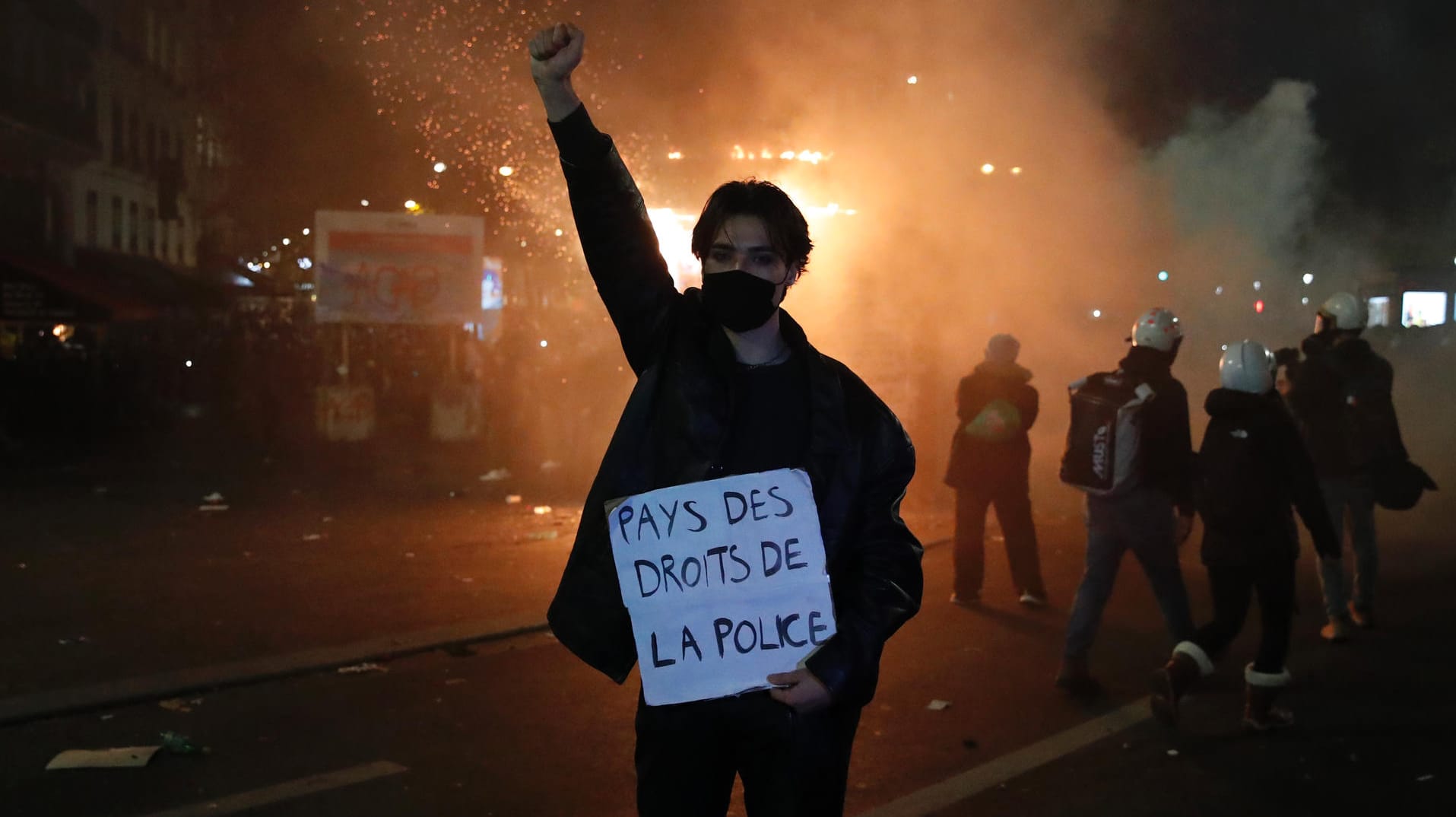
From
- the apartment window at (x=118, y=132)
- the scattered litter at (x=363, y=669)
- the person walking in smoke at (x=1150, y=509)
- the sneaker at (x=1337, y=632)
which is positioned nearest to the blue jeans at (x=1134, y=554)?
the person walking in smoke at (x=1150, y=509)

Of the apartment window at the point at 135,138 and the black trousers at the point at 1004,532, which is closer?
the black trousers at the point at 1004,532

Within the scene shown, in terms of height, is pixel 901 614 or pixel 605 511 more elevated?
pixel 605 511

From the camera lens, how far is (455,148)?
1555cm

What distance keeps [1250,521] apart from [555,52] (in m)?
3.21

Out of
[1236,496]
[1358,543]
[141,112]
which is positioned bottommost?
[1358,543]

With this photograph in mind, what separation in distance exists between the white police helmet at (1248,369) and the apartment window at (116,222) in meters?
28.7

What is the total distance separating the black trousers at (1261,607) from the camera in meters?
4.21

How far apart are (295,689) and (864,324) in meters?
6.73

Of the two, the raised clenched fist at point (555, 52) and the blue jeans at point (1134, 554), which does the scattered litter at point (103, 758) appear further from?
the blue jeans at point (1134, 554)

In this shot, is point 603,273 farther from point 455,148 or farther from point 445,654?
point 455,148

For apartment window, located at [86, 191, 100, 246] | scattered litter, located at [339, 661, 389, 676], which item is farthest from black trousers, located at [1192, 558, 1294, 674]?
apartment window, located at [86, 191, 100, 246]

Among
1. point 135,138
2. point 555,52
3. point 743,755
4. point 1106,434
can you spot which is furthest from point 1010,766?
point 135,138

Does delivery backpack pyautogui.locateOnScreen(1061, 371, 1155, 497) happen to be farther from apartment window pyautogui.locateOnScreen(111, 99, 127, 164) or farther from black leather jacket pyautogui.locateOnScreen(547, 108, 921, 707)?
apartment window pyautogui.locateOnScreen(111, 99, 127, 164)

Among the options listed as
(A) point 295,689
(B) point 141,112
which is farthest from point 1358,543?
(B) point 141,112
